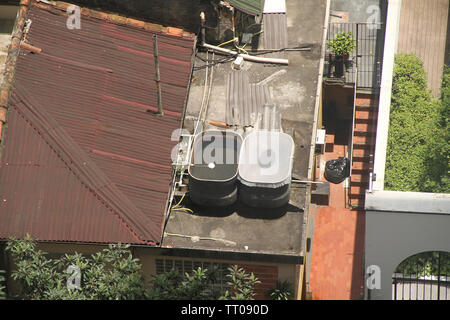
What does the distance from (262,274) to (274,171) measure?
2996 mm

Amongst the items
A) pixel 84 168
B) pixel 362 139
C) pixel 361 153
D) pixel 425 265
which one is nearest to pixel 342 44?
pixel 362 139

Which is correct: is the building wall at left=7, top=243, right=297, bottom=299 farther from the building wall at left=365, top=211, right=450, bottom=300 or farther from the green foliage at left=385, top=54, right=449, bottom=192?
the green foliage at left=385, top=54, right=449, bottom=192

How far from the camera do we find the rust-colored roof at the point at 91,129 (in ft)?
61.5

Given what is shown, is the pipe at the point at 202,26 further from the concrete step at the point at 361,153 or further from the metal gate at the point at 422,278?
the metal gate at the point at 422,278

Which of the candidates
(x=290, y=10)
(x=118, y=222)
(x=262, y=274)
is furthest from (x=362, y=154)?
(x=118, y=222)

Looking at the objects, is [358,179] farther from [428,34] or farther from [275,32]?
[428,34]

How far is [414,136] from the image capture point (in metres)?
27.4

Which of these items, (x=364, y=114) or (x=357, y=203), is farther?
(x=364, y=114)

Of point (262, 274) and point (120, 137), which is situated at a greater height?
point (120, 137)

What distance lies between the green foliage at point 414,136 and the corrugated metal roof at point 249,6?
26.4 ft

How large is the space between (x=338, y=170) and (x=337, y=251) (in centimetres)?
401

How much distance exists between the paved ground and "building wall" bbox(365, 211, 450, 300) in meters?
3.30

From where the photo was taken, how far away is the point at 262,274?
1914 cm

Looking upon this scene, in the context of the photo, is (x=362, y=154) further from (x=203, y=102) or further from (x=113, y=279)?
(x=113, y=279)
